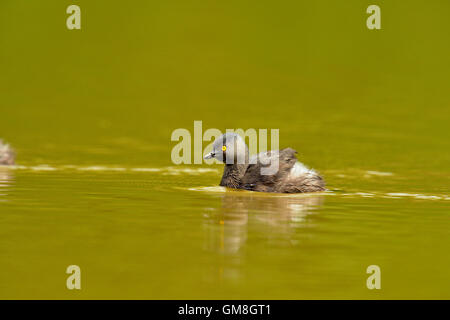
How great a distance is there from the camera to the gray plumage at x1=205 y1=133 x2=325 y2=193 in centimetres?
1841

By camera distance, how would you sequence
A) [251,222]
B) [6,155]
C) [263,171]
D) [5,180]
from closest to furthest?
[251,222] → [263,171] → [5,180] → [6,155]

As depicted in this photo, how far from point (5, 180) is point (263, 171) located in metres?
5.93

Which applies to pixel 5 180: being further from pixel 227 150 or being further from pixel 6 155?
pixel 227 150

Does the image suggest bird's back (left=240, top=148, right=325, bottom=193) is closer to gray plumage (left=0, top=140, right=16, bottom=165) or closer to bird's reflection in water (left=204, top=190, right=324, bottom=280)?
bird's reflection in water (left=204, top=190, right=324, bottom=280)

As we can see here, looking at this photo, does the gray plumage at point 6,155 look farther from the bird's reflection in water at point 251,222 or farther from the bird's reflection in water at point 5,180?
the bird's reflection in water at point 251,222

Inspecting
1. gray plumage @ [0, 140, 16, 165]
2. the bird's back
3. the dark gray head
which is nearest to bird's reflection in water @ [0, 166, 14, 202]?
gray plumage @ [0, 140, 16, 165]

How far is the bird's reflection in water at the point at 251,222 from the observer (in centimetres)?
1184

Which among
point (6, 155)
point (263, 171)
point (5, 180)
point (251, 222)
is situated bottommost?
point (251, 222)

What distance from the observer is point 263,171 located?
1852 cm

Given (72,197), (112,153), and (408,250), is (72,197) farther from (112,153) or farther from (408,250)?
(112,153)

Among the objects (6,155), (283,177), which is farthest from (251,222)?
(6,155)

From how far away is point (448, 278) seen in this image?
1051 centimetres

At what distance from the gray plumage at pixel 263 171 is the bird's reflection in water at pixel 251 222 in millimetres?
343

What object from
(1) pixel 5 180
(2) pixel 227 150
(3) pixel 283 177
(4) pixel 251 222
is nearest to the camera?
(4) pixel 251 222
